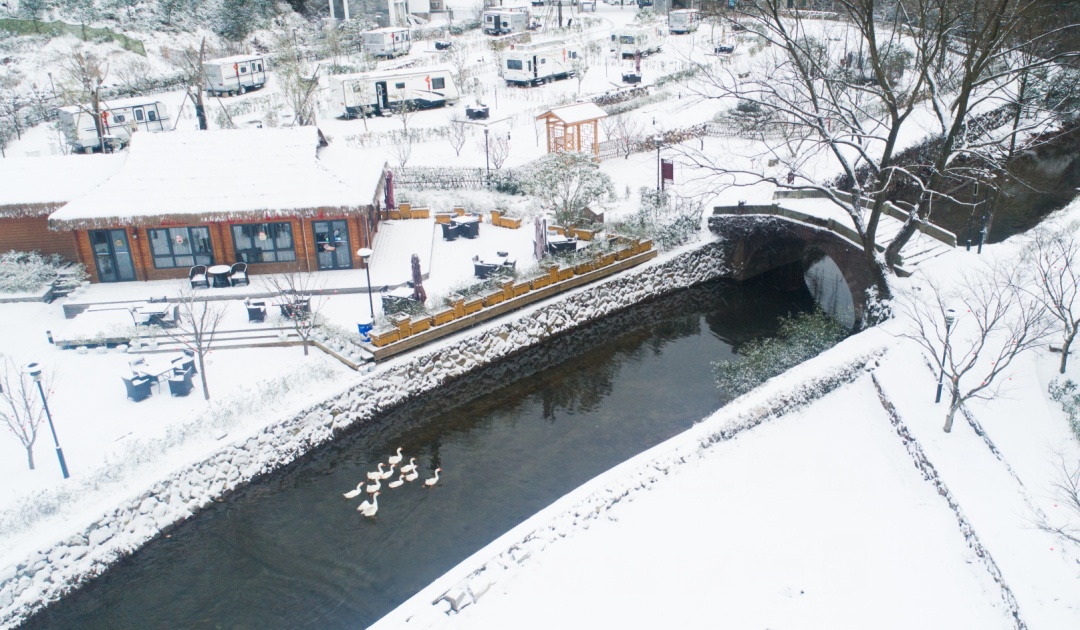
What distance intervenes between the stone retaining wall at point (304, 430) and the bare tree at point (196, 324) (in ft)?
7.83

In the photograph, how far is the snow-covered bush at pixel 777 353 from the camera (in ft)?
71.2

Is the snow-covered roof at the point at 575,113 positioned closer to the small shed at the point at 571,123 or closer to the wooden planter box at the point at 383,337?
the small shed at the point at 571,123

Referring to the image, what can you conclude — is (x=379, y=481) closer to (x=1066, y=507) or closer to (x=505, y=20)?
(x=1066, y=507)

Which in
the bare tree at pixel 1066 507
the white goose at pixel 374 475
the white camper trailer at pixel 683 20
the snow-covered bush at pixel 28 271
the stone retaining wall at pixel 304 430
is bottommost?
the white goose at pixel 374 475

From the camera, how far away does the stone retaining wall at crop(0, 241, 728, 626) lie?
612 inches

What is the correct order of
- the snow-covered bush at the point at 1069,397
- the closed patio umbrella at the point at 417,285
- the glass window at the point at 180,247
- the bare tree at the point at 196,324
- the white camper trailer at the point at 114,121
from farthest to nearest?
1. the white camper trailer at the point at 114,121
2. the glass window at the point at 180,247
3. the closed patio umbrella at the point at 417,285
4. the bare tree at the point at 196,324
5. the snow-covered bush at the point at 1069,397

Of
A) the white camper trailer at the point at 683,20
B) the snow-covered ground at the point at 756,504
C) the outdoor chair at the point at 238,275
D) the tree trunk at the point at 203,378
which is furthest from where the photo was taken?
the white camper trailer at the point at 683,20

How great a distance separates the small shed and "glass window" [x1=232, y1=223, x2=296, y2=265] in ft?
40.7

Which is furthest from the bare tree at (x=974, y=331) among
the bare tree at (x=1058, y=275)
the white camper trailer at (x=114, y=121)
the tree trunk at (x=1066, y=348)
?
the white camper trailer at (x=114, y=121)

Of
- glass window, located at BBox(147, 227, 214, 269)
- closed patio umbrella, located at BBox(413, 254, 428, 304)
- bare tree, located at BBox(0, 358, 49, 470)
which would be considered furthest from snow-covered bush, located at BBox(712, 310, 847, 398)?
glass window, located at BBox(147, 227, 214, 269)

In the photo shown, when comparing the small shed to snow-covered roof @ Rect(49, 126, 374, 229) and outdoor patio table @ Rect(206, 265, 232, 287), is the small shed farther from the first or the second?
outdoor patio table @ Rect(206, 265, 232, 287)

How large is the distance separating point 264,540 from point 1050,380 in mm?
17170

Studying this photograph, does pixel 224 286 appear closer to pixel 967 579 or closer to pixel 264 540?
pixel 264 540

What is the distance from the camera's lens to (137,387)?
65.1ft
